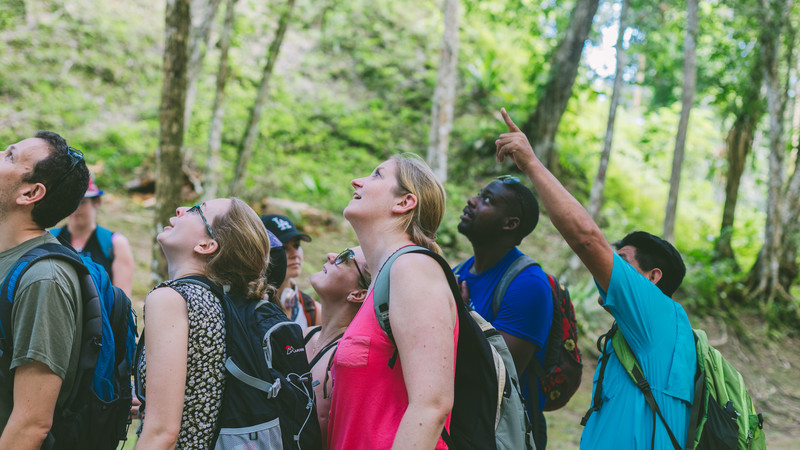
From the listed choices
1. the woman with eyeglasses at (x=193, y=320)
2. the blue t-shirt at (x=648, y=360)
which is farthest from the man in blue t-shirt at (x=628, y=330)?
the woman with eyeglasses at (x=193, y=320)

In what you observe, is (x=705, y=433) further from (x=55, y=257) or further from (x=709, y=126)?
(x=709, y=126)

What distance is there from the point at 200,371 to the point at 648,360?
1.92 m

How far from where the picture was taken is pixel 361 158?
15.0m

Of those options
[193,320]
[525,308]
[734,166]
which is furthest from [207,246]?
[734,166]

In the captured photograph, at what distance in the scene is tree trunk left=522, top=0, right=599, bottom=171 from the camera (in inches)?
518

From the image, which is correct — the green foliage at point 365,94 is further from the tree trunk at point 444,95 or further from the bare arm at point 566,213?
the bare arm at point 566,213

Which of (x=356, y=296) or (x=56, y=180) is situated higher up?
(x=56, y=180)

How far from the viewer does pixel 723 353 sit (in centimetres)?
1085

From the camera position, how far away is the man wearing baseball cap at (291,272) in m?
4.03

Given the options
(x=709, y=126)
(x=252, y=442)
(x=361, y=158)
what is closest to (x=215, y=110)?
(x=361, y=158)

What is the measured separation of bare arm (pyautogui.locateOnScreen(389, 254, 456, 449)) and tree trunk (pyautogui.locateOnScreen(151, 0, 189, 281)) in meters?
5.10

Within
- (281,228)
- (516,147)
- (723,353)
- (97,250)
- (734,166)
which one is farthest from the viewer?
(734,166)

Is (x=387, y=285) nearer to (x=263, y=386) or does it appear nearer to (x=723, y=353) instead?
(x=263, y=386)

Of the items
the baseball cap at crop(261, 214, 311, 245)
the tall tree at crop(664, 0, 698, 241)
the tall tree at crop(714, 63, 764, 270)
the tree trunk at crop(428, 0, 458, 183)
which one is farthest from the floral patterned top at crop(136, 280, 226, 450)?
the tall tree at crop(714, 63, 764, 270)
